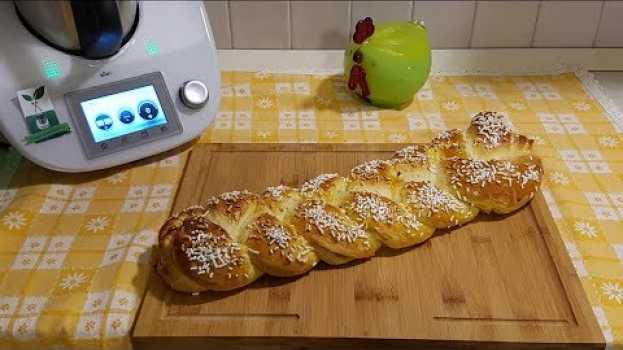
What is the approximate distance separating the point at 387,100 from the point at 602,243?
1.45 feet

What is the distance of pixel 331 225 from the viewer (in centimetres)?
74

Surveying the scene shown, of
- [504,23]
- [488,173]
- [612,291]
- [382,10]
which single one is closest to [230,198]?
[488,173]

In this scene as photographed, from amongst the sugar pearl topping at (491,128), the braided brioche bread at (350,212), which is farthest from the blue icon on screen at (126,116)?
the sugar pearl topping at (491,128)

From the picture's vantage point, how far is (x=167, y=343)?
0.68 meters

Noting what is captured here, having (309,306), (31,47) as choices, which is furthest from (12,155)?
(309,306)

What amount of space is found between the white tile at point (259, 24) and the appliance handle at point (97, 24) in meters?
0.46

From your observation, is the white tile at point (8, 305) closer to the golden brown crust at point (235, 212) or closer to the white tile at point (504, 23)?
the golden brown crust at point (235, 212)

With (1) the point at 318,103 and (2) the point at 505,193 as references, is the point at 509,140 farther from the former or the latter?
(1) the point at 318,103

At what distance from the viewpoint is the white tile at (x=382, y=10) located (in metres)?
1.19

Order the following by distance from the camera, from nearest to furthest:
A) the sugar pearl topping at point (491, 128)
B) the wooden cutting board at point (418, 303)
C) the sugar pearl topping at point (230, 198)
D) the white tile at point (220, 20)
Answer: the wooden cutting board at point (418, 303) < the sugar pearl topping at point (230, 198) < the sugar pearl topping at point (491, 128) < the white tile at point (220, 20)

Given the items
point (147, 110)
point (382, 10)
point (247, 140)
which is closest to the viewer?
point (147, 110)

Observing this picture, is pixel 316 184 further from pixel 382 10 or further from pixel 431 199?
pixel 382 10

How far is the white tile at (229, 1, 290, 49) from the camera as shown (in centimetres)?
119

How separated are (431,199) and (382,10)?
0.54 metres
